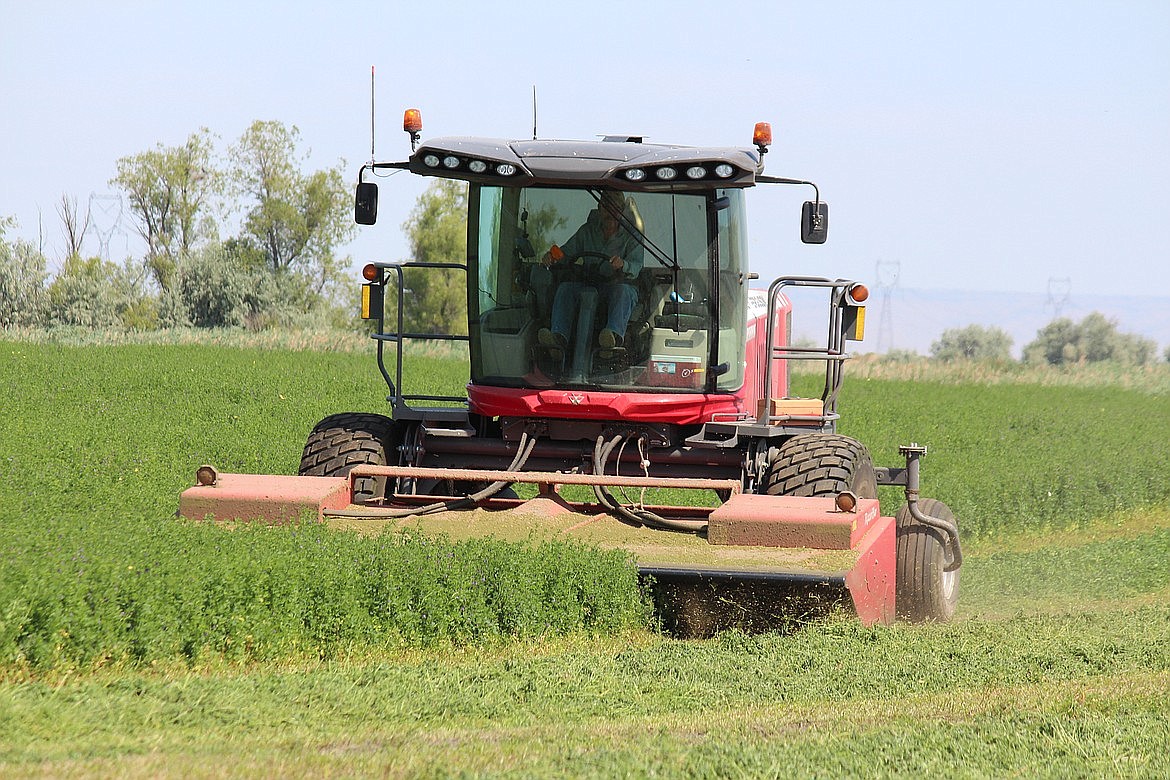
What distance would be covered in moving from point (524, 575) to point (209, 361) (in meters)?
20.5

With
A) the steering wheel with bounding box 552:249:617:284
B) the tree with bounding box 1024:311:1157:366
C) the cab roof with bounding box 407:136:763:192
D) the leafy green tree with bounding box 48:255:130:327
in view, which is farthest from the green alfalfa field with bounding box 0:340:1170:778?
the tree with bounding box 1024:311:1157:366

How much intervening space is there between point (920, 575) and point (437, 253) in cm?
5151

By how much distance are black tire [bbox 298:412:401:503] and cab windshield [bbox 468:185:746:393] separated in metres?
0.94

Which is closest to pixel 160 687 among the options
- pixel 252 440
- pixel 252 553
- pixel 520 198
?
pixel 252 553

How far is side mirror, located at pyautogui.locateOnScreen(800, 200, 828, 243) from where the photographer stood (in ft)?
25.9

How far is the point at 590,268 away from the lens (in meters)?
8.18

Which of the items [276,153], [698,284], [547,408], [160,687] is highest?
[276,153]

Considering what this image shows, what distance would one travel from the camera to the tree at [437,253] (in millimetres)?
58344

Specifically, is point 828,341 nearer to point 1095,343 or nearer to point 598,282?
point 598,282

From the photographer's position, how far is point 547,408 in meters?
8.30

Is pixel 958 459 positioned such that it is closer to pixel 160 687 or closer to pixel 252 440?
pixel 252 440

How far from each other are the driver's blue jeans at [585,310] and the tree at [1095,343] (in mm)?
62110

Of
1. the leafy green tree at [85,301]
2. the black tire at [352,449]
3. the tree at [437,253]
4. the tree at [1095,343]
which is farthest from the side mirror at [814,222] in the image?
the tree at [1095,343]

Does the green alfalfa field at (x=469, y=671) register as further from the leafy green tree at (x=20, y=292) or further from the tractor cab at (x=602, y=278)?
the leafy green tree at (x=20, y=292)
